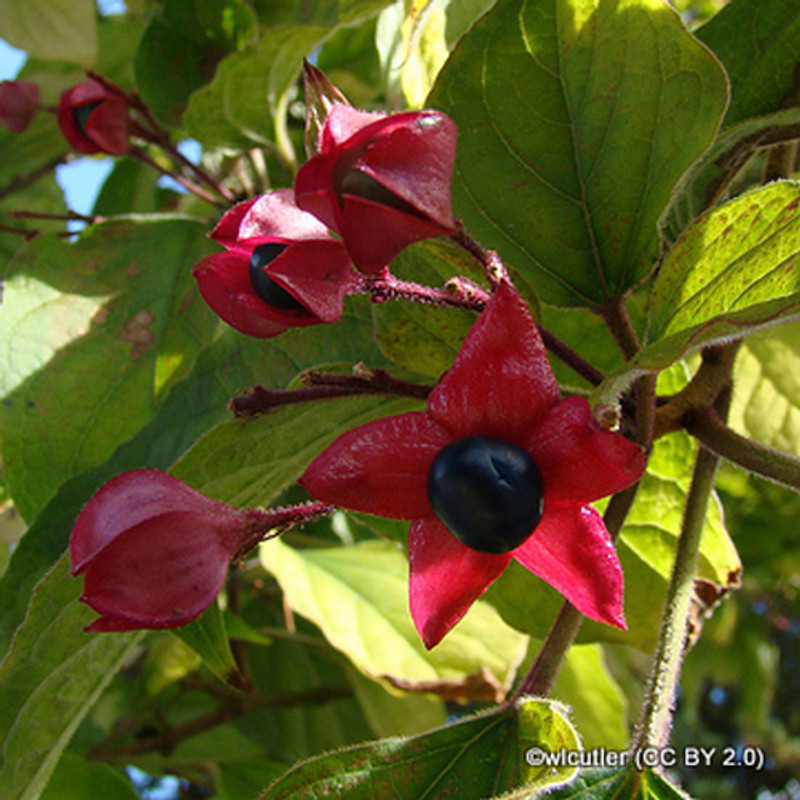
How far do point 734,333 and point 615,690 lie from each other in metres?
0.90

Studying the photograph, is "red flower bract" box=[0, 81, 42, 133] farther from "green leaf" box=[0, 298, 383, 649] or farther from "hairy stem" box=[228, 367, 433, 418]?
"hairy stem" box=[228, 367, 433, 418]

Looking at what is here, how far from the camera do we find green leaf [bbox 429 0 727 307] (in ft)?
1.95

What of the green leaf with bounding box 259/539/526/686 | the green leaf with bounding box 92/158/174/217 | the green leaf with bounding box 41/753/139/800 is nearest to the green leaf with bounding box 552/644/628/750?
the green leaf with bounding box 259/539/526/686

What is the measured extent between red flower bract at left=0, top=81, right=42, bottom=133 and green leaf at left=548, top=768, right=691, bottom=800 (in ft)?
4.03

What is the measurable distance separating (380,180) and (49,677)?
0.40m

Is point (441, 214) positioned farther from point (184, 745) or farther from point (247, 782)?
point (184, 745)

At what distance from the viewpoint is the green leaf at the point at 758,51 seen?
0.71 meters

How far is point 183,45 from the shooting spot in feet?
4.28

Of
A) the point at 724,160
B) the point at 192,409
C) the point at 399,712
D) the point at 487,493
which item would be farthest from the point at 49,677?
the point at 399,712

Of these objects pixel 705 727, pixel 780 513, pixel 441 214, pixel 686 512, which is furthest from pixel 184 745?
pixel 705 727

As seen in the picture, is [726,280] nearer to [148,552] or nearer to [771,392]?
[148,552]

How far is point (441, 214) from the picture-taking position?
0.43 metres

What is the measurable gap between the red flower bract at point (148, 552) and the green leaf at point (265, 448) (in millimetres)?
130

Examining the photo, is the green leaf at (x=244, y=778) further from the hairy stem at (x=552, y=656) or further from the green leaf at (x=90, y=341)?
the hairy stem at (x=552, y=656)
